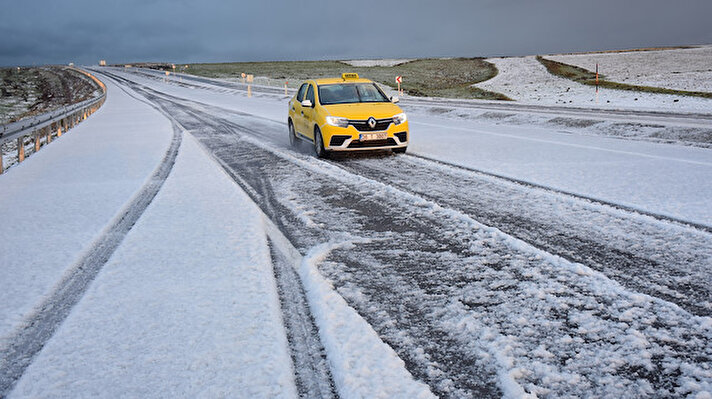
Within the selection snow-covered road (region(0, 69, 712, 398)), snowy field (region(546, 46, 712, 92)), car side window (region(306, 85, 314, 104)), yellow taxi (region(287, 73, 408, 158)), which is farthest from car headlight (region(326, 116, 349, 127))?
snowy field (region(546, 46, 712, 92))

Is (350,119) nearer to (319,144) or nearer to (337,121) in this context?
(337,121)

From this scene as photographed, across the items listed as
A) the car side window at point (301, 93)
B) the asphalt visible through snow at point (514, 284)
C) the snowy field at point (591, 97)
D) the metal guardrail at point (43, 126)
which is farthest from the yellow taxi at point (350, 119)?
the snowy field at point (591, 97)

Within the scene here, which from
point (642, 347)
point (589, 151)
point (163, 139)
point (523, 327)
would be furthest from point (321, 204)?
point (163, 139)

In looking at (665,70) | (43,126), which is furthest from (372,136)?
(665,70)

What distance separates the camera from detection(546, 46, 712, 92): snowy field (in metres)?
31.9

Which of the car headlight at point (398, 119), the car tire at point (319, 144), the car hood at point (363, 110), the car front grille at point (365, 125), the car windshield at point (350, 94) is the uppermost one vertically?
the car windshield at point (350, 94)

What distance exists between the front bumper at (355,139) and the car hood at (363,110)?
0.29 meters

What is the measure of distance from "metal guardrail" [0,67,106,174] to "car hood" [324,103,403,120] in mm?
6488

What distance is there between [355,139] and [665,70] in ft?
136

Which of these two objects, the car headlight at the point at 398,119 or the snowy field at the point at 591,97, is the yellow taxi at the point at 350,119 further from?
the snowy field at the point at 591,97

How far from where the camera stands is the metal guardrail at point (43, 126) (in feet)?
37.2

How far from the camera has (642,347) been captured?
2811 mm

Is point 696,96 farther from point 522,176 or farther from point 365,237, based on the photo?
point 365,237

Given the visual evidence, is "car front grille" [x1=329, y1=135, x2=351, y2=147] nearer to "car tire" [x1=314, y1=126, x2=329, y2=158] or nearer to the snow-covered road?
"car tire" [x1=314, y1=126, x2=329, y2=158]
